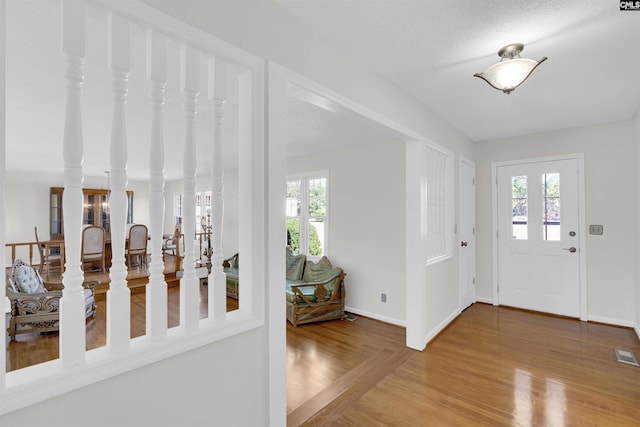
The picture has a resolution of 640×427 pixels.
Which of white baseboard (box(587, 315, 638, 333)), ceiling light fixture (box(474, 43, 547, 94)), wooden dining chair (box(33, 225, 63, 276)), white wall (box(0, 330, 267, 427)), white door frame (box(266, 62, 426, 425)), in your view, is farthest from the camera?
wooden dining chair (box(33, 225, 63, 276))

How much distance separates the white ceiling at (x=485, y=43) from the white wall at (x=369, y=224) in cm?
129

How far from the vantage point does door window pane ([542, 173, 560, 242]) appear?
4.01m

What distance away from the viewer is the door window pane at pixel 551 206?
158 inches

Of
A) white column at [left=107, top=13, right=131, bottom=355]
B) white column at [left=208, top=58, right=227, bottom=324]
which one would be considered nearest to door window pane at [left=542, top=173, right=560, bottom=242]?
white column at [left=208, top=58, right=227, bottom=324]

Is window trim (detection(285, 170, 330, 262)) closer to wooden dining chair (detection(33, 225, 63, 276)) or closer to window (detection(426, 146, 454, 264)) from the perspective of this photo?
window (detection(426, 146, 454, 264))

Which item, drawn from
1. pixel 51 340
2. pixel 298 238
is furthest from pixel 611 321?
pixel 51 340

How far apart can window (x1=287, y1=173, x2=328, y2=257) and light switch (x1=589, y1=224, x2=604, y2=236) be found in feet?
11.2

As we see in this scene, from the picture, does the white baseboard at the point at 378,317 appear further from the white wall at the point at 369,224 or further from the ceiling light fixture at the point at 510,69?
the ceiling light fixture at the point at 510,69

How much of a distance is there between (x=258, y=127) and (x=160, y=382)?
1.15 meters

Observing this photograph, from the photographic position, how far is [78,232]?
3.48 ft

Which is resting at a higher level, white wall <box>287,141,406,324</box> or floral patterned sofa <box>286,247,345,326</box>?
white wall <box>287,141,406,324</box>

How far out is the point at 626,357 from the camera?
2.86 metres

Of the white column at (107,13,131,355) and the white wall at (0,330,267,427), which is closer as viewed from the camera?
Result: the white wall at (0,330,267,427)

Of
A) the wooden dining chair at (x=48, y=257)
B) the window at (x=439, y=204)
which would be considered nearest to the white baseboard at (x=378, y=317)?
the window at (x=439, y=204)
